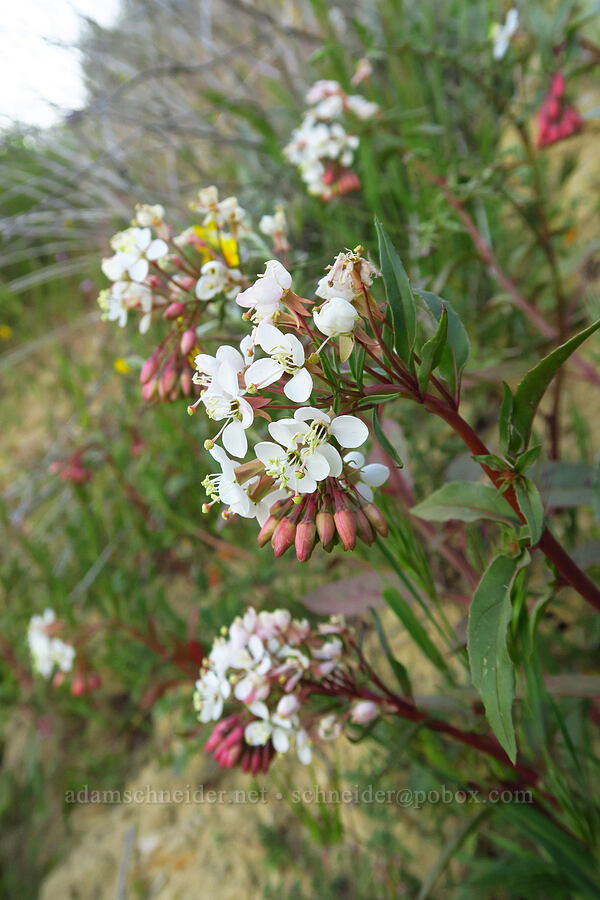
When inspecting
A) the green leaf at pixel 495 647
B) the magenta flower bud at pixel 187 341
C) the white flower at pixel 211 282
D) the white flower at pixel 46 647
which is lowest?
the white flower at pixel 46 647

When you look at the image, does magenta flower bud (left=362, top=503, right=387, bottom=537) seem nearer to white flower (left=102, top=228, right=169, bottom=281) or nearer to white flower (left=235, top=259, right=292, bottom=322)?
white flower (left=235, top=259, right=292, bottom=322)

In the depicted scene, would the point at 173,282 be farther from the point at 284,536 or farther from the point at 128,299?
the point at 284,536

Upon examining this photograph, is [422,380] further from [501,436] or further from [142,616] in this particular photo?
[142,616]

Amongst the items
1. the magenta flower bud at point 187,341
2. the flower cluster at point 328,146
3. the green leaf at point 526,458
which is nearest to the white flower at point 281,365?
the green leaf at point 526,458

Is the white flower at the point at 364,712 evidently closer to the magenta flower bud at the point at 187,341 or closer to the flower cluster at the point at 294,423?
the flower cluster at the point at 294,423

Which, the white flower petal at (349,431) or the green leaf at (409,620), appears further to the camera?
the green leaf at (409,620)

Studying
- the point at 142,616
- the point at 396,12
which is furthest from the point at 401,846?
the point at 396,12
